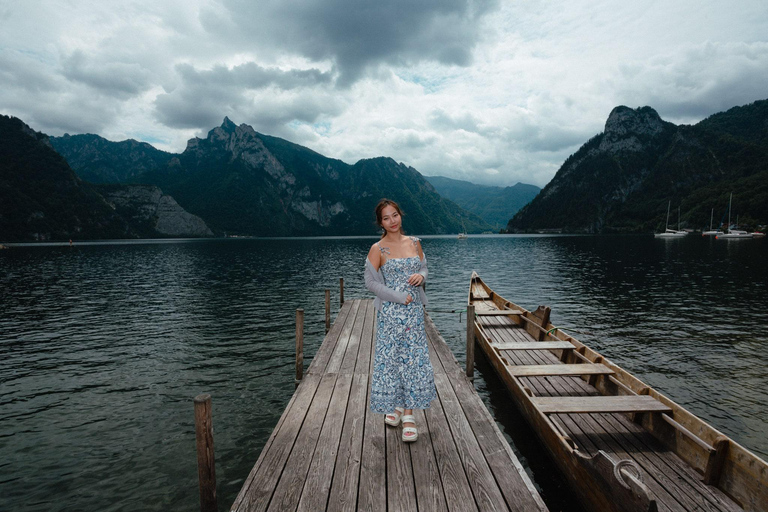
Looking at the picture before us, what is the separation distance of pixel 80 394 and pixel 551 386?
45.0 feet

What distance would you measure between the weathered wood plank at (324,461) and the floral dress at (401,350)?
2.93 feet

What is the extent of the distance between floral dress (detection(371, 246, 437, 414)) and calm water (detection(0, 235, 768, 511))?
3.67 meters

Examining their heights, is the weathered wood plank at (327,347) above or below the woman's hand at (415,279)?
below

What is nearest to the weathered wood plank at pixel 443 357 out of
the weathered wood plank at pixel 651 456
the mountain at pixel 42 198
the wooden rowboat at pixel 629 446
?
the wooden rowboat at pixel 629 446

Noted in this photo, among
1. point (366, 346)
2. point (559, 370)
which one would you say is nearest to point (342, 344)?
point (366, 346)

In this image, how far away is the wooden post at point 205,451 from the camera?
12.6 ft

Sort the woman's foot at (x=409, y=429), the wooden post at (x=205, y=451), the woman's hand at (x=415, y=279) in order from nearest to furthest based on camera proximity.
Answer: the wooden post at (x=205, y=451) → the woman's hand at (x=415, y=279) → the woman's foot at (x=409, y=429)

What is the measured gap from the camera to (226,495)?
6449 millimetres

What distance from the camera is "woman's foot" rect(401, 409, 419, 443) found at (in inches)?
201

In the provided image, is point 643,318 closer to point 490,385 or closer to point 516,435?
→ point 490,385

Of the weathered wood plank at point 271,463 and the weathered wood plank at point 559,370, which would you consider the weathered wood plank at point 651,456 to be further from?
the weathered wood plank at point 271,463

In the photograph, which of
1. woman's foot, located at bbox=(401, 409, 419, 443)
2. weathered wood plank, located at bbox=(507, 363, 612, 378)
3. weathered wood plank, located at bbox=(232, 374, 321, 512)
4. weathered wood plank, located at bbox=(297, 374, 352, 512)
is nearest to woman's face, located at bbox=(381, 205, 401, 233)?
woman's foot, located at bbox=(401, 409, 419, 443)

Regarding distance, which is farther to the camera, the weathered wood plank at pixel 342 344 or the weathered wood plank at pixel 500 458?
the weathered wood plank at pixel 342 344

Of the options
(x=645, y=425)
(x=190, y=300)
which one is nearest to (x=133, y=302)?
(x=190, y=300)
